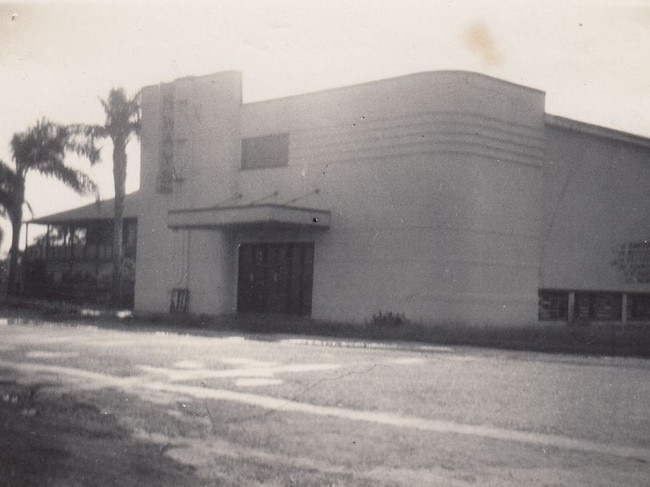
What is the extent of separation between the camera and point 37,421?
7477 millimetres

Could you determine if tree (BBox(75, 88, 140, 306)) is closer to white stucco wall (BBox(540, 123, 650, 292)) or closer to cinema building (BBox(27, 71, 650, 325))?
cinema building (BBox(27, 71, 650, 325))

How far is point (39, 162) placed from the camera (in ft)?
112

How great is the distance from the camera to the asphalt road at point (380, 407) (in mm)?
6016

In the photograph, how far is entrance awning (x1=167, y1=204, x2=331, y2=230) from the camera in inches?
1030

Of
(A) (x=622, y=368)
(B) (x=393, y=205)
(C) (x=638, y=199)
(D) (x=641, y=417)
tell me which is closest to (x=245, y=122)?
(B) (x=393, y=205)

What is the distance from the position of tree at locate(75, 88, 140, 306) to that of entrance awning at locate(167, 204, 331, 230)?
24.4 ft

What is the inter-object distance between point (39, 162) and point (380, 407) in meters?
28.7

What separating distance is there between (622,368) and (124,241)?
33.0 meters

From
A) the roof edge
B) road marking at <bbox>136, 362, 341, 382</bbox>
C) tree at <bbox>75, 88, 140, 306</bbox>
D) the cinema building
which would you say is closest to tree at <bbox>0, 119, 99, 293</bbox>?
tree at <bbox>75, 88, 140, 306</bbox>

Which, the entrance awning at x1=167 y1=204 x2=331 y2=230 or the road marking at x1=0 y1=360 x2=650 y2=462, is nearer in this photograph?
the road marking at x1=0 y1=360 x2=650 y2=462

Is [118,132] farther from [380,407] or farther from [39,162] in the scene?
[380,407]

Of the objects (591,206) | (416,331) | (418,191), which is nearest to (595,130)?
(591,206)

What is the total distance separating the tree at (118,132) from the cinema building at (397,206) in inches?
78.8

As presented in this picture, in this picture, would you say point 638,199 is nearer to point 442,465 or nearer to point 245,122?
point 245,122
